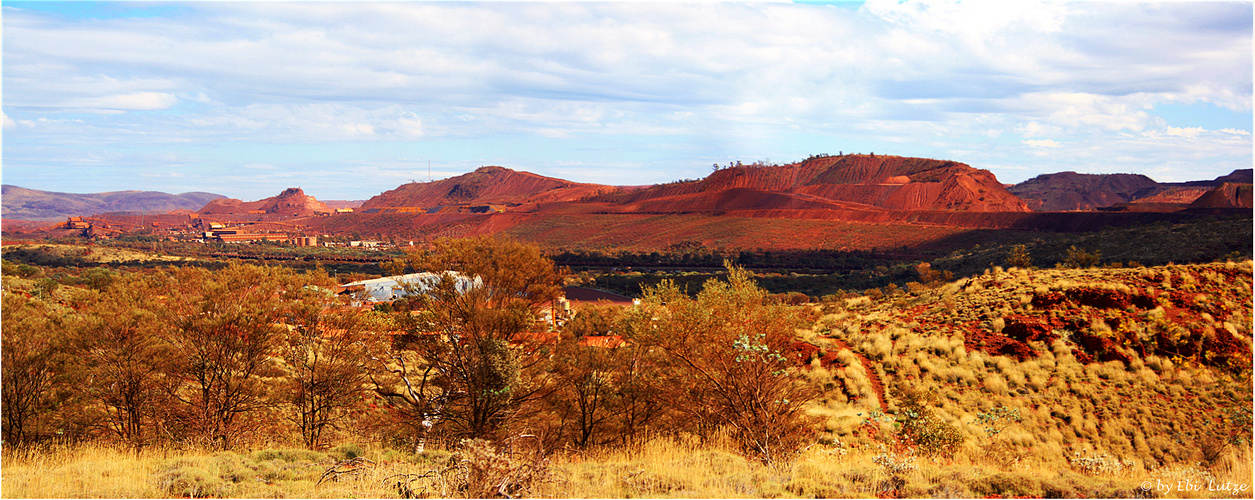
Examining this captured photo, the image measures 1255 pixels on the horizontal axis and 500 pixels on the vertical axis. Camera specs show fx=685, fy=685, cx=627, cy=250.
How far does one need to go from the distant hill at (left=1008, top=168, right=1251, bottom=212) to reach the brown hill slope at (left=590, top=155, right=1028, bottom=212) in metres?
29.7

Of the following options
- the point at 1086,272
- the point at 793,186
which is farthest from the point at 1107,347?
the point at 793,186

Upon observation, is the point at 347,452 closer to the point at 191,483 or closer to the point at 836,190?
the point at 191,483

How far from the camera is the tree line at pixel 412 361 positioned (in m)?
13.0

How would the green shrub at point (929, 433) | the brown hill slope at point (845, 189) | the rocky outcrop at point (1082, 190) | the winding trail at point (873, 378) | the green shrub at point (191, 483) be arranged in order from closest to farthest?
the green shrub at point (191, 483) → the green shrub at point (929, 433) → the winding trail at point (873, 378) → the brown hill slope at point (845, 189) → the rocky outcrop at point (1082, 190)

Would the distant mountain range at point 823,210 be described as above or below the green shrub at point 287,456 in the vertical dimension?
above

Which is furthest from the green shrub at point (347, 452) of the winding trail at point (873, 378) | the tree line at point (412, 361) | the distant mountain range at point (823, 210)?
the distant mountain range at point (823, 210)

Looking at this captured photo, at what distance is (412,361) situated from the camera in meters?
17.0

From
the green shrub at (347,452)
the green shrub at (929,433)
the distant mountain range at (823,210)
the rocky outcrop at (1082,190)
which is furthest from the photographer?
the rocky outcrop at (1082,190)

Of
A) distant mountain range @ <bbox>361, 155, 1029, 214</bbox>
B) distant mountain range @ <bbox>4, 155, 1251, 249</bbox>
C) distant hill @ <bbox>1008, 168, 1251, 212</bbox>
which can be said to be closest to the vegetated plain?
distant mountain range @ <bbox>4, 155, 1251, 249</bbox>

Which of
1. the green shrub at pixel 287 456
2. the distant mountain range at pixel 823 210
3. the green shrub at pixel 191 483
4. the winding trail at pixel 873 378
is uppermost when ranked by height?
the distant mountain range at pixel 823 210

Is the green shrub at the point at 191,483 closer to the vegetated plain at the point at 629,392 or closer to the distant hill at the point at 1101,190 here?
the vegetated plain at the point at 629,392

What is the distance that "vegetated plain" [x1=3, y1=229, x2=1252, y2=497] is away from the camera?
30.5 feet

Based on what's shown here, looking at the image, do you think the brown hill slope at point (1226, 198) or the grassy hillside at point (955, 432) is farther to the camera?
the brown hill slope at point (1226, 198)

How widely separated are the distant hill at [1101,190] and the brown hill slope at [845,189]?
29.7 metres
